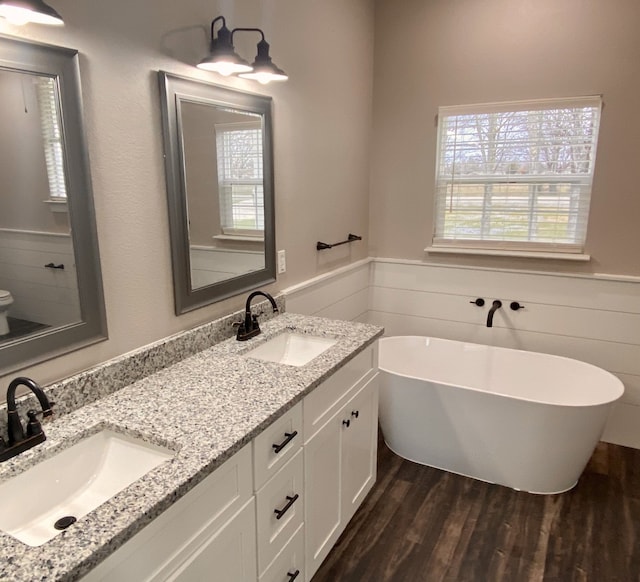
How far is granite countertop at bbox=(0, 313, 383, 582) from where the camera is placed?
897 mm

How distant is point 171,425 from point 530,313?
8.14 feet

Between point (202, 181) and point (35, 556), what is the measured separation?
4.51 feet

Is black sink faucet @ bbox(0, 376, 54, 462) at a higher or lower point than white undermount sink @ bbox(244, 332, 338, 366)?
higher

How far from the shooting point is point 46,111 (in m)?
1.31

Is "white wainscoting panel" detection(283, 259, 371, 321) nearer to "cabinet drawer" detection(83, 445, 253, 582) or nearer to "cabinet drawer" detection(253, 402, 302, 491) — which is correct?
"cabinet drawer" detection(253, 402, 302, 491)

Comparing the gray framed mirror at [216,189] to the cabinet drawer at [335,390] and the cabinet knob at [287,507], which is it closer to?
the cabinet drawer at [335,390]

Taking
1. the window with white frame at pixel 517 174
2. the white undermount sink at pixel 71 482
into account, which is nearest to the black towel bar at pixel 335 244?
the window with white frame at pixel 517 174

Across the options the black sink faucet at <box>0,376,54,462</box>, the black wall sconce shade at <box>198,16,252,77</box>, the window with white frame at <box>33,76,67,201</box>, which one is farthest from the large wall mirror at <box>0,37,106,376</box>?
the black wall sconce shade at <box>198,16,252,77</box>

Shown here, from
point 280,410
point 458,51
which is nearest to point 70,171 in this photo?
point 280,410

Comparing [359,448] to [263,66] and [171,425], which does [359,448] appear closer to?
[171,425]

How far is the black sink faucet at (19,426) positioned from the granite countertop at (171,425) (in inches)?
1.0

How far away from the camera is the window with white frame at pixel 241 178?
203 cm

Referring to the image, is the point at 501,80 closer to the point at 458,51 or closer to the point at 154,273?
the point at 458,51

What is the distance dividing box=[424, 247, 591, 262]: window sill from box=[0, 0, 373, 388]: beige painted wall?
1026 mm
